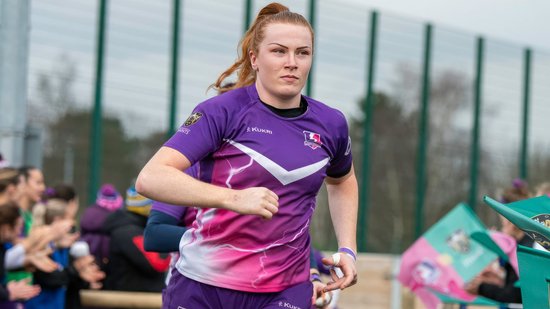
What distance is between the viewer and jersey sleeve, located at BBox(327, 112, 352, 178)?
452cm

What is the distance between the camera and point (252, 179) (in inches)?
165

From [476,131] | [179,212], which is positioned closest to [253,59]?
[179,212]

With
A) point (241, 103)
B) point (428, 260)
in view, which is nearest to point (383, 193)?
point (428, 260)

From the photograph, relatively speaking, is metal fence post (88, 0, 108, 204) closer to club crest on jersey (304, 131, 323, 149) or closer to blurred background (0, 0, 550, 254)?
blurred background (0, 0, 550, 254)

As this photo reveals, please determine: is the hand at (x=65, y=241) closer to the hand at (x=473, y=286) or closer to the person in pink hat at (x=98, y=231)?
the person in pink hat at (x=98, y=231)

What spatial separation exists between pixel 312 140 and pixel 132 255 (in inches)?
183

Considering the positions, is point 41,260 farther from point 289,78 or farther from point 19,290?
point 289,78

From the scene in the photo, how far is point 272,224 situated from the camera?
423 cm

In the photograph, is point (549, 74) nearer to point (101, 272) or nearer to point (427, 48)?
point (427, 48)

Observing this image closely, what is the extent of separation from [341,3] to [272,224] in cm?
1056

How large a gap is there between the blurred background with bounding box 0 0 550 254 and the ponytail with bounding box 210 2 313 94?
157 inches

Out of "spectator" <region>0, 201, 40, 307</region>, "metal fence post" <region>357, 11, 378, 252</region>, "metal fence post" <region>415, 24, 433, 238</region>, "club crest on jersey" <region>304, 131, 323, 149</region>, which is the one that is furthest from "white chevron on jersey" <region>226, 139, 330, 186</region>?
"metal fence post" <region>415, 24, 433, 238</region>

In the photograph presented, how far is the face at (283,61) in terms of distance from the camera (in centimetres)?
427

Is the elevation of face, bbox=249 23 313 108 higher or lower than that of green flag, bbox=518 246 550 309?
higher
